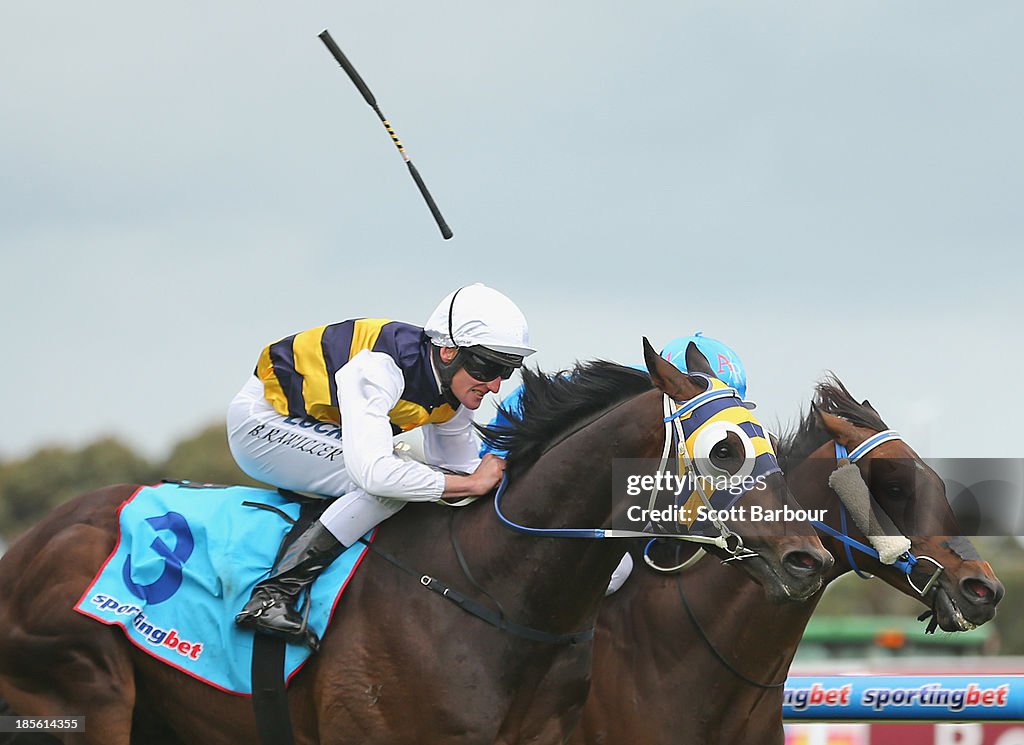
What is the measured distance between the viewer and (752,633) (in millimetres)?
5457

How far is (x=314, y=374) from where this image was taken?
5055 millimetres

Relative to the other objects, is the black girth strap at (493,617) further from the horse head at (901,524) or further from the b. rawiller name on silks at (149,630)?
the horse head at (901,524)

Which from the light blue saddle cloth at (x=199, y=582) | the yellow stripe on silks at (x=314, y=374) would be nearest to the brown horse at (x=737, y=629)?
the light blue saddle cloth at (x=199, y=582)

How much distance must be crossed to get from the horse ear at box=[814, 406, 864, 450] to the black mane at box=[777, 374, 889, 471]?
61mm

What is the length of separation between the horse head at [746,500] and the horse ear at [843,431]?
1178mm

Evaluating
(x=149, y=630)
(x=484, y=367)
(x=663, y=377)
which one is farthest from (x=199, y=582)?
(x=663, y=377)

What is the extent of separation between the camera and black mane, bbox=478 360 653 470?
16.0 ft

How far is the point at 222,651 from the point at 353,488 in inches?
27.2

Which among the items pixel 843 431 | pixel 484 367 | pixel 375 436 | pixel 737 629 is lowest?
pixel 737 629

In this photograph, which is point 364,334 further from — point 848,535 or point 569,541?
point 848,535

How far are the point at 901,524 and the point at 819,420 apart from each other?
1.89 ft

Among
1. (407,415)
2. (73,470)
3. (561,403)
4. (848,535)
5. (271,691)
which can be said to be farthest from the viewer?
(73,470)

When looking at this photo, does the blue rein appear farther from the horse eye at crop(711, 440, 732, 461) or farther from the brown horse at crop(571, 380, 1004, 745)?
the horse eye at crop(711, 440, 732, 461)

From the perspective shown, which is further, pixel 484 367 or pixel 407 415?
pixel 407 415
